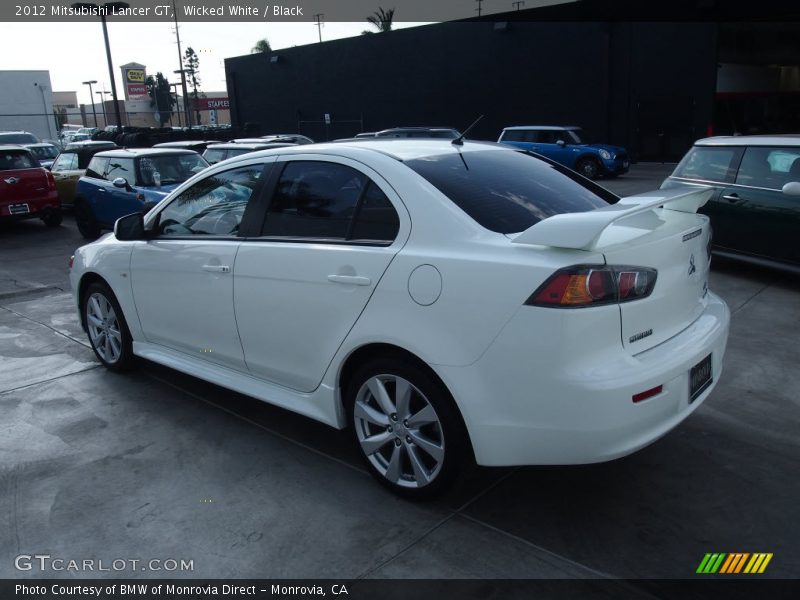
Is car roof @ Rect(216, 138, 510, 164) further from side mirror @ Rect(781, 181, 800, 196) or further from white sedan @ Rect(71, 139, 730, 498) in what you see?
side mirror @ Rect(781, 181, 800, 196)

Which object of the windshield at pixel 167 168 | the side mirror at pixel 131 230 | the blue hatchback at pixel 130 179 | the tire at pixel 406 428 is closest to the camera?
the tire at pixel 406 428

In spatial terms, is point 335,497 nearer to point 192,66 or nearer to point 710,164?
point 710,164

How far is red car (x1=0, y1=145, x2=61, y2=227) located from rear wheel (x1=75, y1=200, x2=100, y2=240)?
4.68ft

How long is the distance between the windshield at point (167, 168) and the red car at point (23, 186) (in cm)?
361

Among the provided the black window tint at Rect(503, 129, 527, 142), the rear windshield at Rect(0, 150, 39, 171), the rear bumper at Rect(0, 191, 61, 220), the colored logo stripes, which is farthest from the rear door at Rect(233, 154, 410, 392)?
the black window tint at Rect(503, 129, 527, 142)

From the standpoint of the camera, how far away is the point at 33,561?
3020 mm

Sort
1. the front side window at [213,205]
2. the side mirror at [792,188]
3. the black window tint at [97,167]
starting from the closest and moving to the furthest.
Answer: the front side window at [213,205]
the side mirror at [792,188]
the black window tint at [97,167]

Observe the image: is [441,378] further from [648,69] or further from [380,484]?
[648,69]

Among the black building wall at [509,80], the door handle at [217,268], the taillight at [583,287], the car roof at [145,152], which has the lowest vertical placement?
the door handle at [217,268]

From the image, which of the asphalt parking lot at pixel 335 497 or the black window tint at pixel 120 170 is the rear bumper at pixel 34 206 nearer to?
the black window tint at pixel 120 170

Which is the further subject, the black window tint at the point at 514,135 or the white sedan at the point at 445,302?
the black window tint at the point at 514,135

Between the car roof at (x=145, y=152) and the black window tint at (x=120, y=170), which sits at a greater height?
the car roof at (x=145, y=152)

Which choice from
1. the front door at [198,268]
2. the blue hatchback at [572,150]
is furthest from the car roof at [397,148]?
the blue hatchback at [572,150]

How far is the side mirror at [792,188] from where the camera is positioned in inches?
272
